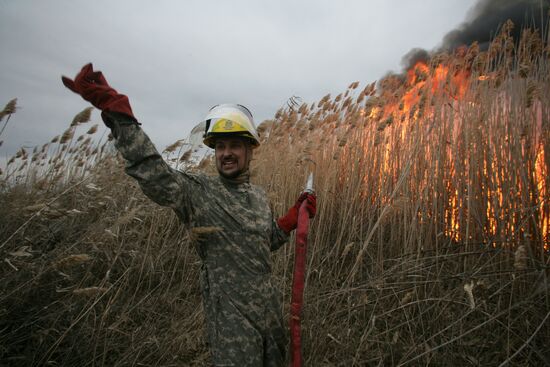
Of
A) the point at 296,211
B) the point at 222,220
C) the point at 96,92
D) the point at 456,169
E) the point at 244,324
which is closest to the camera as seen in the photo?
the point at 96,92

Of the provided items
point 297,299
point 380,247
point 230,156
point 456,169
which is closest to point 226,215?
point 230,156

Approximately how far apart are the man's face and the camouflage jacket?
0.07m

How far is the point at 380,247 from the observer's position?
2357 mm

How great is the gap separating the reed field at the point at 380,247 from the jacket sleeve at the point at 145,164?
193 millimetres

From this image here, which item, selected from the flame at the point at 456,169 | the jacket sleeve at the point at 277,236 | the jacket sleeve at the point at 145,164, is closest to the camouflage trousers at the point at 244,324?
the jacket sleeve at the point at 277,236

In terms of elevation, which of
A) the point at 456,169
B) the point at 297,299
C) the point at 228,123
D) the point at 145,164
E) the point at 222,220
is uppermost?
the point at 456,169

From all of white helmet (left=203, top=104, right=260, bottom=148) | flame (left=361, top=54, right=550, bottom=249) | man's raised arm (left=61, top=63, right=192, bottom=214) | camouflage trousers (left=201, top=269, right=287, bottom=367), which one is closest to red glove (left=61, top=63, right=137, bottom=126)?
man's raised arm (left=61, top=63, right=192, bottom=214)

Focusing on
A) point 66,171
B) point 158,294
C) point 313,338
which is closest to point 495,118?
point 313,338

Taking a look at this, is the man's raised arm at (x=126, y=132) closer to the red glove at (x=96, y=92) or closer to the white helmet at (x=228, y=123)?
the red glove at (x=96, y=92)

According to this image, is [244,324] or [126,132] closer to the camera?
[126,132]

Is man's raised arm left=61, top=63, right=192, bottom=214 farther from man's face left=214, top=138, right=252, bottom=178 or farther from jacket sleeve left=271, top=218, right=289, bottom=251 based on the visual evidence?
jacket sleeve left=271, top=218, right=289, bottom=251

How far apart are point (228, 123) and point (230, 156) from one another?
17 centimetres

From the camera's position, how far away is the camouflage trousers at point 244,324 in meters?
1.35

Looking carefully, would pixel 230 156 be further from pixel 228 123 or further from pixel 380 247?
pixel 380 247
